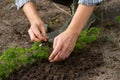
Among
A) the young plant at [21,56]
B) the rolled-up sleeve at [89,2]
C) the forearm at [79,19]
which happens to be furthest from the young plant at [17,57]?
the rolled-up sleeve at [89,2]

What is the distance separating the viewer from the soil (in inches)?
104

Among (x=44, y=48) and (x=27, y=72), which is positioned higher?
(x=44, y=48)

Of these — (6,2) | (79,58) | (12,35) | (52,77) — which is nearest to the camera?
(52,77)

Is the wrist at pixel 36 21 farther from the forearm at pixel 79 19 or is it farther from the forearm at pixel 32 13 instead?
the forearm at pixel 79 19

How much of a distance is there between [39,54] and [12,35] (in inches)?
31.4

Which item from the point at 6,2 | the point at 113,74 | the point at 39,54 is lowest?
the point at 113,74

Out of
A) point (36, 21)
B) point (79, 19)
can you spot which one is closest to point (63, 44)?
point (79, 19)

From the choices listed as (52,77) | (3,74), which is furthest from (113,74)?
(3,74)

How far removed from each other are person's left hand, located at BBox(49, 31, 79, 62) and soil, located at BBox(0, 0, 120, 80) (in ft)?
0.66

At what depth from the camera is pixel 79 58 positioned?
278 cm

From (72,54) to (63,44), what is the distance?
0.41 meters

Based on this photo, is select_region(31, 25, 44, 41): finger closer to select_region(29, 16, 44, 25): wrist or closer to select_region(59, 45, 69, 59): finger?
select_region(29, 16, 44, 25): wrist

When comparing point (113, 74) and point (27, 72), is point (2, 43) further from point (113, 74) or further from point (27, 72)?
point (113, 74)

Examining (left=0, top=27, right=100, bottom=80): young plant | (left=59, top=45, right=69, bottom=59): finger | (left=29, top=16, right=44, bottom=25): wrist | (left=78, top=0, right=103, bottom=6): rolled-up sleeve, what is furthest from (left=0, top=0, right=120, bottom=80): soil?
(left=78, top=0, right=103, bottom=6): rolled-up sleeve
